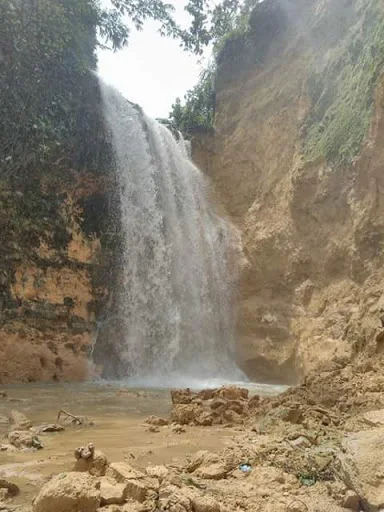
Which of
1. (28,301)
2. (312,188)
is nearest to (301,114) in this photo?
(312,188)

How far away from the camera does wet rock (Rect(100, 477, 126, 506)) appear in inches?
97.3

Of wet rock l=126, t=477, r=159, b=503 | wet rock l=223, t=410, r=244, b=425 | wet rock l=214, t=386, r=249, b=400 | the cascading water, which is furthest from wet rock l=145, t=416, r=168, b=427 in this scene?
the cascading water

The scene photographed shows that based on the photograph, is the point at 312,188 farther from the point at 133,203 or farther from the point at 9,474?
the point at 9,474

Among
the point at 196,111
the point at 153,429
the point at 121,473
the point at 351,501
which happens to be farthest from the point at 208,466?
the point at 196,111

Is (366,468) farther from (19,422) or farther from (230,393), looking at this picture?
(230,393)

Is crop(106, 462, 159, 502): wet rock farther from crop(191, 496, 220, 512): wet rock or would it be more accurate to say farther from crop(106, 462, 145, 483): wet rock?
crop(191, 496, 220, 512): wet rock

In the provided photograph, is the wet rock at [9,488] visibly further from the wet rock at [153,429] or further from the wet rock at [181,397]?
the wet rock at [181,397]

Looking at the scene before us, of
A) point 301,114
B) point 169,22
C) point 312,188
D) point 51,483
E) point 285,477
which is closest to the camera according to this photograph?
point 51,483

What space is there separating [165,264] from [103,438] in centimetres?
949

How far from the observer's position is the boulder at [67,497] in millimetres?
2322

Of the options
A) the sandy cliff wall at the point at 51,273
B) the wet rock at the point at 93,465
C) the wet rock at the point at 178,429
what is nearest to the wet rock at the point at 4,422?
the wet rock at the point at 178,429

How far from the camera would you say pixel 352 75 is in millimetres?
12211

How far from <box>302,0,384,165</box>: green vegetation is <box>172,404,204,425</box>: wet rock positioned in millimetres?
7591

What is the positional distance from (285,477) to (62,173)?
36.6 feet
